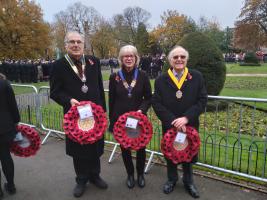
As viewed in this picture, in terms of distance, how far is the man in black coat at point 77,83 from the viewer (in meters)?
3.82

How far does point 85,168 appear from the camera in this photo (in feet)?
13.8

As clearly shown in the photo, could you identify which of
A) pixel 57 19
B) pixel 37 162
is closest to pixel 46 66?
pixel 37 162

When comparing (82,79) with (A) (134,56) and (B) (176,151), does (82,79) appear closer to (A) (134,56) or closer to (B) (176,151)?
(A) (134,56)

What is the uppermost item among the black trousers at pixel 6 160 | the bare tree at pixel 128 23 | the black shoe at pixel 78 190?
the bare tree at pixel 128 23

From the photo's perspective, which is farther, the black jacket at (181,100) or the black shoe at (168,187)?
the black shoe at (168,187)

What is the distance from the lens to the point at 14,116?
398cm

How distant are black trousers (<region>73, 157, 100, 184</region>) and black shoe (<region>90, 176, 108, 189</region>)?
83 mm

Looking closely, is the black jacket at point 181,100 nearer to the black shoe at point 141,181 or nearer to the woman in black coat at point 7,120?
the black shoe at point 141,181

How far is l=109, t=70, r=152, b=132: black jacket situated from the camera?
4020 millimetres

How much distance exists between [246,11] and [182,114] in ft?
155

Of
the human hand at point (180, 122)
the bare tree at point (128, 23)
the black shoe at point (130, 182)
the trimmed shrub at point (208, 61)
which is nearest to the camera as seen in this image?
the human hand at point (180, 122)

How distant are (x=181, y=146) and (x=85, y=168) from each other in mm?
1379

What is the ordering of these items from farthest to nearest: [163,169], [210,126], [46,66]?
[46,66] < [210,126] < [163,169]

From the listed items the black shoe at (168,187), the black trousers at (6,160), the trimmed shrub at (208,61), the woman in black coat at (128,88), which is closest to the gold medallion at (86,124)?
the woman in black coat at (128,88)
